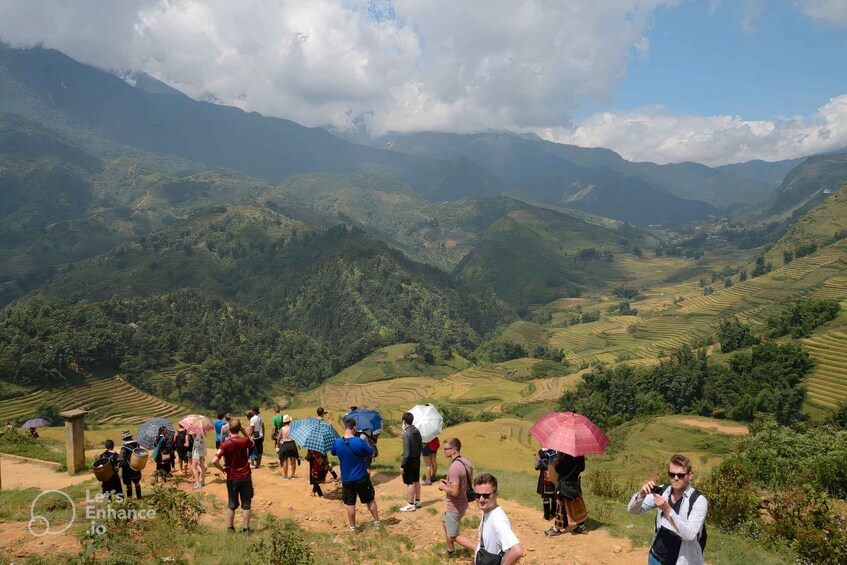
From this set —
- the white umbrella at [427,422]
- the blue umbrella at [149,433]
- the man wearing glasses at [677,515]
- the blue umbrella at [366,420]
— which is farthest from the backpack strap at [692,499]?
the blue umbrella at [149,433]

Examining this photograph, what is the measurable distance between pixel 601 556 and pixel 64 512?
10541 millimetres

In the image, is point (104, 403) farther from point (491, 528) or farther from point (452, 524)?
point (491, 528)

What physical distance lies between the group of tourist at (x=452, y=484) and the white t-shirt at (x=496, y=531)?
11mm

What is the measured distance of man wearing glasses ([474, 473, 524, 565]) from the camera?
5.09 meters

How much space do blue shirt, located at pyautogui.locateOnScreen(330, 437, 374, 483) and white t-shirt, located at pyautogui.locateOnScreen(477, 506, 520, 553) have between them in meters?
4.16

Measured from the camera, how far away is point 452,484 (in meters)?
7.61

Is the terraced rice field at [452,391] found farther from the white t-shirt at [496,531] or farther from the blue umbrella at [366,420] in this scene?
the white t-shirt at [496,531]

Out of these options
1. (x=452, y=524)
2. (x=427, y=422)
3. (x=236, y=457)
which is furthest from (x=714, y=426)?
(x=236, y=457)

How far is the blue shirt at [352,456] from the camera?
908 cm

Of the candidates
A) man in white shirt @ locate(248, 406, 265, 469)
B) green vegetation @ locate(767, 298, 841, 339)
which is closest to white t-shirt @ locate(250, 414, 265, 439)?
man in white shirt @ locate(248, 406, 265, 469)

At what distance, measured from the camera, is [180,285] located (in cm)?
14938

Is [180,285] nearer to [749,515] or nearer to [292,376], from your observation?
[292,376]

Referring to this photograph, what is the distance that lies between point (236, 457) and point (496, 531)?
6.04 meters

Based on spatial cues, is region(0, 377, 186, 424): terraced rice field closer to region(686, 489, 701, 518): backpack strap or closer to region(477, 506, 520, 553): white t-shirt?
region(477, 506, 520, 553): white t-shirt
